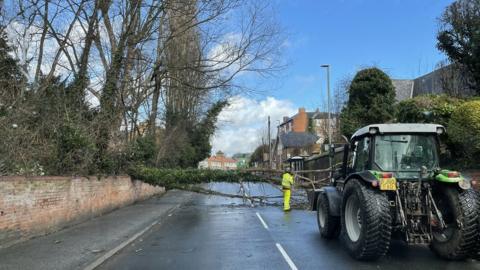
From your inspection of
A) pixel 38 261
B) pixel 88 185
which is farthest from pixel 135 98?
pixel 38 261

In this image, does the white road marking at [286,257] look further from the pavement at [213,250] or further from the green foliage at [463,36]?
the green foliage at [463,36]

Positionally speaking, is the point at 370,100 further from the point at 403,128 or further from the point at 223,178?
the point at 403,128

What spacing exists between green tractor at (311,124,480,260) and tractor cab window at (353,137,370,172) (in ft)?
0.07

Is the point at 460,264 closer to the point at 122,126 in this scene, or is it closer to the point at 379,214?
the point at 379,214

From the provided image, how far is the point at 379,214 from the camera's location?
31.2 feet

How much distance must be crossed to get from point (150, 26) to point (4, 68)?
9.55 m

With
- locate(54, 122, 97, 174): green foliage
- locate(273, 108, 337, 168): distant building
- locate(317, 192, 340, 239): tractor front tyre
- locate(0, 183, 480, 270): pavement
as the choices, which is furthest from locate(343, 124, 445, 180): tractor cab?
locate(273, 108, 337, 168): distant building

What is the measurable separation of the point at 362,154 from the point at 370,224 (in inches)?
95.2

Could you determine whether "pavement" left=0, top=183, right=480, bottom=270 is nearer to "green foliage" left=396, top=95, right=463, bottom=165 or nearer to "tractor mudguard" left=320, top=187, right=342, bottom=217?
"tractor mudguard" left=320, top=187, right=342, bottom=217

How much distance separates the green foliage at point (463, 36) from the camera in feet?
70.3

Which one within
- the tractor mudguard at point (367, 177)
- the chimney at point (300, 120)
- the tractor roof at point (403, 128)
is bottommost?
the tractor mudguard at point (367, 177)

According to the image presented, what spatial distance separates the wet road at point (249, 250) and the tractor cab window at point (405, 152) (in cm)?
184

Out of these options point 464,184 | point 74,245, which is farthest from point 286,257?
point 74,245

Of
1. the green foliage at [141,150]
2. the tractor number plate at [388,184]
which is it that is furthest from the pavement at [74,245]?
the green foliage at [141,150]
